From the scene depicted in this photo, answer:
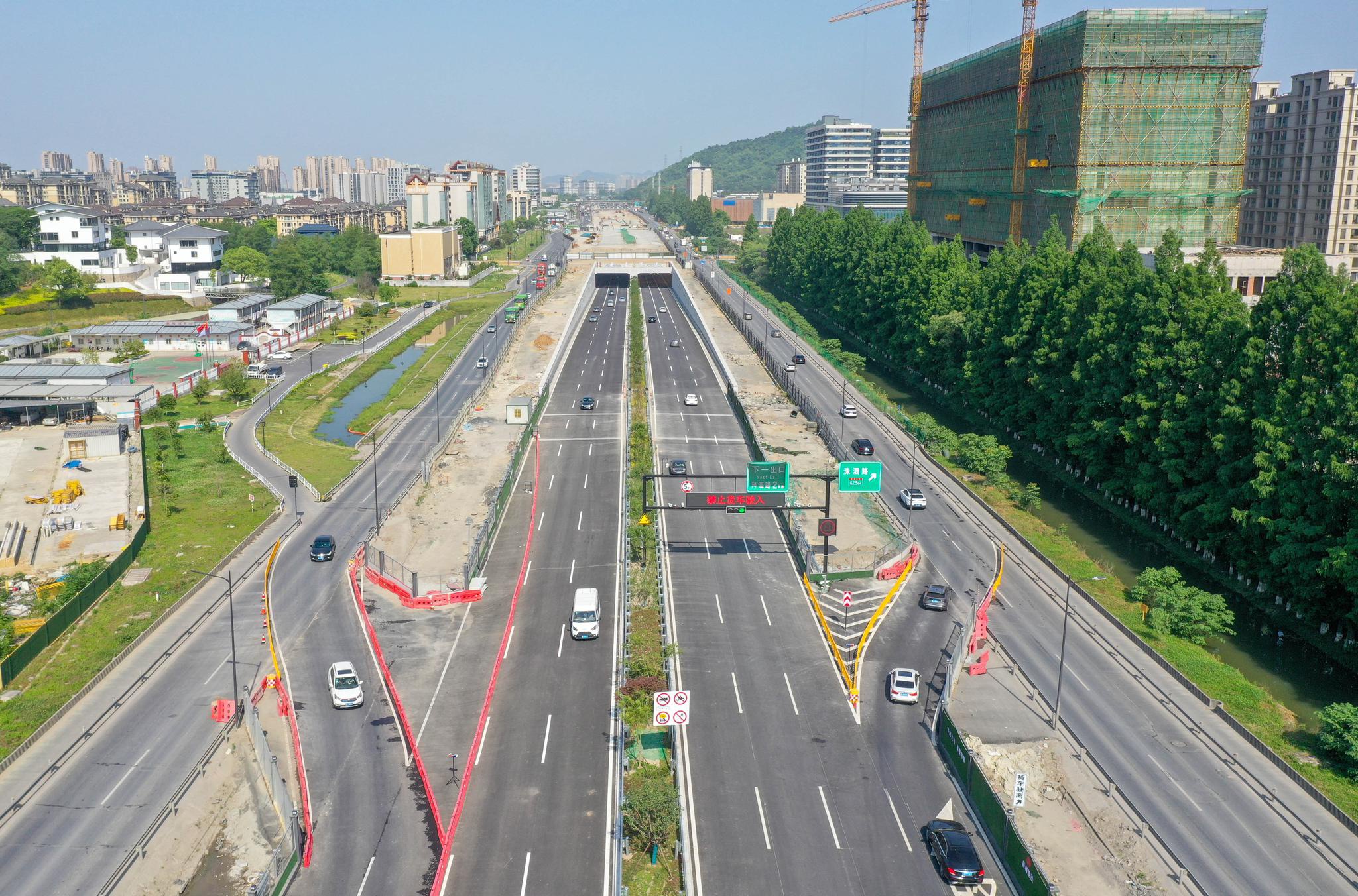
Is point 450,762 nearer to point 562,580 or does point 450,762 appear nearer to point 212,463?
point 562,580

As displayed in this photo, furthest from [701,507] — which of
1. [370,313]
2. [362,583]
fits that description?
[370,313]

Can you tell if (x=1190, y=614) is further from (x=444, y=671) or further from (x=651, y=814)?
(x=444, y=671)

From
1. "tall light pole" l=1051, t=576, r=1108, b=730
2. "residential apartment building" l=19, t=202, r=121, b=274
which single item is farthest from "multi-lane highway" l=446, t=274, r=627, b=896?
"residential apartment building" l=19, t=202, r=121, b=274

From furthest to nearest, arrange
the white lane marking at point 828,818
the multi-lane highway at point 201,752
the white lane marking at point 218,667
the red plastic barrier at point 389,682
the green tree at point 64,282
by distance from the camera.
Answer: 1. the green tree at point 64,282
2. the white lane marking at point 218,667
3. the red plastic barrier at point 389,682
4. the white lane marking at point 828,818
5. the multi-lane highway at point 201,752

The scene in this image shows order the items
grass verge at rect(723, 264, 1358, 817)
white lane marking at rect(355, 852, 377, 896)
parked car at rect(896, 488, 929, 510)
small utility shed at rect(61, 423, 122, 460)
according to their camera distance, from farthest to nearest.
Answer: small utility shed at rect(61, 423, 122, 460) → parked car at rect(896, 488, 929, 510) → grass verge at rect(723, 264, 1358, 817) → white lane marking at rect(355, 852, 377, 896)

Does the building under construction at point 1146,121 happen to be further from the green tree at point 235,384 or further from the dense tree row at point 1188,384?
the green tree at point 235,384

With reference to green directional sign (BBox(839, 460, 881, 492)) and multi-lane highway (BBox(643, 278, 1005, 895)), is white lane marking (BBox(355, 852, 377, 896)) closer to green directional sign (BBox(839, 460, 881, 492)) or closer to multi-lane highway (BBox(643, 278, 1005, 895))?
multi-lane highway (BBox(643, 278, 1005, 895))

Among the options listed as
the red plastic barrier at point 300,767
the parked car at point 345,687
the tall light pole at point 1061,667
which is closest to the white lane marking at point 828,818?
the tall light pole at point 1061,667
